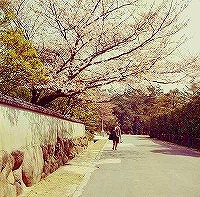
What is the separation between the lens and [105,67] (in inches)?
703

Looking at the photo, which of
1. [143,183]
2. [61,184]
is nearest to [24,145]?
[61,184]

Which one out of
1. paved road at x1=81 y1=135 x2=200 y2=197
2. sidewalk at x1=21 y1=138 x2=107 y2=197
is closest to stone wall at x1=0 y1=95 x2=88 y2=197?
sidewalk at x1=21 y1=138 x2=107 y2=197

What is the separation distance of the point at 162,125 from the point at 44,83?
34.8 metres

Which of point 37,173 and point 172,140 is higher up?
point 172,140

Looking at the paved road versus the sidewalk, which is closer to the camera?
the paved road

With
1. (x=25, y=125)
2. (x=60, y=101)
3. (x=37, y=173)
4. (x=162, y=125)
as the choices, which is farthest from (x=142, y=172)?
(x=162, y=125)

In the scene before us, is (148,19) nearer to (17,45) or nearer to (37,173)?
(17,45)

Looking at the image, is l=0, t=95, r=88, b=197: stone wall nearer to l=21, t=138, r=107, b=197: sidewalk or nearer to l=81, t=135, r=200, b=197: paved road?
l=21, t=138, r=107, b=197: sidewalk

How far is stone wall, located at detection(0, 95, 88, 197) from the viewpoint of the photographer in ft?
25.1

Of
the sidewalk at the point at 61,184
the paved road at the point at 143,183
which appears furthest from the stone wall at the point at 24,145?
the paved road at the point at 143,183

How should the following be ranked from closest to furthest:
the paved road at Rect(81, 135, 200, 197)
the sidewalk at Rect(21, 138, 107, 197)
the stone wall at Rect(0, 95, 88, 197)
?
→ the stone wall at Rect(0, 95, 88, 197), the paved road at Rect(81, 135, 200, 197), the sidewalk at Rect(21, 138, 107, 197)

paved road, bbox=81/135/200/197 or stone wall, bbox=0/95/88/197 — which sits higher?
stone wall, bbox=0/95/88/197

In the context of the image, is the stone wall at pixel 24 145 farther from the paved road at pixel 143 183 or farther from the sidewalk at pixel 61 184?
the paved road at pixel 143 183

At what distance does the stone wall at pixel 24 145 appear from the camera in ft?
25.1
